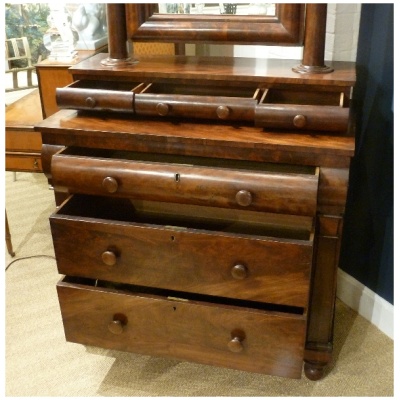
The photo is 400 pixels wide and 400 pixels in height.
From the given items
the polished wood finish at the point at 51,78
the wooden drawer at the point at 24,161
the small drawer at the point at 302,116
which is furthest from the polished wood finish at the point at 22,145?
the small drawer at the point at 302,116

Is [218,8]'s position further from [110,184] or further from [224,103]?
[110,184]

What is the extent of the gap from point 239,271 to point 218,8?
0.69m

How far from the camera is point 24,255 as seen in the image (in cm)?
197

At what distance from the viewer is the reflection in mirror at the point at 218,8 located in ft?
4.32

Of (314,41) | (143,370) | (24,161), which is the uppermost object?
(314,41)

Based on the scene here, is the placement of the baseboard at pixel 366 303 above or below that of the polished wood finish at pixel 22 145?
below

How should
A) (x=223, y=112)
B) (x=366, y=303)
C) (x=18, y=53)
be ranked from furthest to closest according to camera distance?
(x=18, y=53)
(x=366, y=303)
(x=223, y=112)

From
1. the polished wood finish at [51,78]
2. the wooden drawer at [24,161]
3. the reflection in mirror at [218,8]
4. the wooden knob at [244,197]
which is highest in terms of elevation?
the reflection in mirror at [218,8]

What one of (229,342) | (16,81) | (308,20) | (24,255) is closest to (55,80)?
(24,255)

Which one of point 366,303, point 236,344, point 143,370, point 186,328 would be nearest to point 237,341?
point 236,344

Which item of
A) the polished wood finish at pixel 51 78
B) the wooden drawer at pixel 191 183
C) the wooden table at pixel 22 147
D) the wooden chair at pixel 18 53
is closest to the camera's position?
the wooden drawer at pixel 191 183

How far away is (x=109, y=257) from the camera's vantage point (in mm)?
1164

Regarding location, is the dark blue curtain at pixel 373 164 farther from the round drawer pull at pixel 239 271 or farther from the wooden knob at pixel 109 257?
the wooden knob at pixel 109 257

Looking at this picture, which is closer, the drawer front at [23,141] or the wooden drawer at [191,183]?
the wooden drawer at [191,183]
